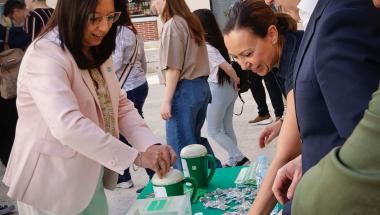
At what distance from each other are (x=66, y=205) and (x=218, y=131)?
2174 mm

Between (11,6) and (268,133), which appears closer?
(268,133)

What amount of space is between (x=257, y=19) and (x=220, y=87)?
1.90 metres

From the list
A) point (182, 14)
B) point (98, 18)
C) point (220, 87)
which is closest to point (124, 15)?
point (98, 18)

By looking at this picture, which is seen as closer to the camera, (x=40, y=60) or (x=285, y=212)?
(x=285, y=212)

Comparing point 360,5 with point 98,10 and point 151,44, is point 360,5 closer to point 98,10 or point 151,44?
point 98,10

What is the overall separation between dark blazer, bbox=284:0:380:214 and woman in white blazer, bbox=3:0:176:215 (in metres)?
0.64

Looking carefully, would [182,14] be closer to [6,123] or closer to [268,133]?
[268,133]

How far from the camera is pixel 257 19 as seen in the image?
4.84ft

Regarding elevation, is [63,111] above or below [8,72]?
above

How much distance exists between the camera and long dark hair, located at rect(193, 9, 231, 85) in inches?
123

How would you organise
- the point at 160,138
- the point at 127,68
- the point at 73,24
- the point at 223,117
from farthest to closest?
the point at 160,138, the point at 223,117, the point at 127,68, the point at 73,24

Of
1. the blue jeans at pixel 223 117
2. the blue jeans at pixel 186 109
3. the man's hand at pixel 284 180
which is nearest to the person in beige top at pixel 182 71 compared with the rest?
the blue jeans at pixel 186 109

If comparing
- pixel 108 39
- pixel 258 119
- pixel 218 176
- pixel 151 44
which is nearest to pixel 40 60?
pixel 108 39

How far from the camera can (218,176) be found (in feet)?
6.23
